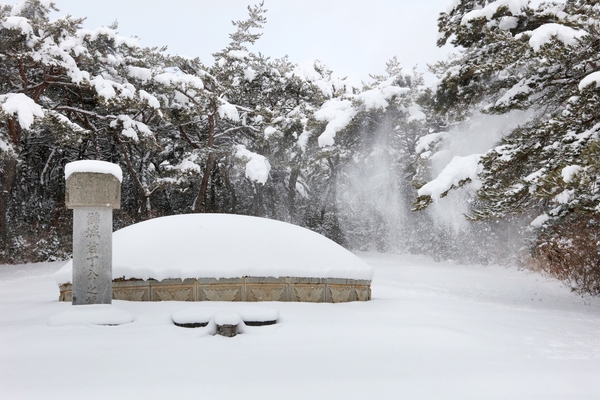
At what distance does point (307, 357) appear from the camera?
13.1 ft

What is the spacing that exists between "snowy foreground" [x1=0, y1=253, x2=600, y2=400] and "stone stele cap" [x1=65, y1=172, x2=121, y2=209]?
1.28 metres

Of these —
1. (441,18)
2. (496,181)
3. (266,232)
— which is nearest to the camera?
(266,232)

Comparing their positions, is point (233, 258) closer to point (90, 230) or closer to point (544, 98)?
point (90, 230)

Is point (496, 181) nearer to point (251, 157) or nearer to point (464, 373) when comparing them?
point (464, 373)

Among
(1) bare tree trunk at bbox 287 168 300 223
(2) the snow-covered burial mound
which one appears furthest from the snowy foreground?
(1) bare tree trunk at bbox 287 168 300 223

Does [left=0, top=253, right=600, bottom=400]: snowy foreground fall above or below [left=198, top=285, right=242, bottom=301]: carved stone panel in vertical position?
below

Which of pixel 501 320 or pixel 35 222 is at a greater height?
pixel 35 222

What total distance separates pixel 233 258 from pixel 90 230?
1.88 meters

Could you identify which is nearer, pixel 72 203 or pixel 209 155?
pixel 72 203

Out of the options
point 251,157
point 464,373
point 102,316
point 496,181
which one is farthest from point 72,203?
point 251,157

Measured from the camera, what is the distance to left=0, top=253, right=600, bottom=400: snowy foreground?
10.8 feet

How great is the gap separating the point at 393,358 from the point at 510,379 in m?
0.93

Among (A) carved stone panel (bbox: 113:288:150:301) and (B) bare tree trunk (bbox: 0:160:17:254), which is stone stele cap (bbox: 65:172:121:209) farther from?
(B) bare tree trunk (bbox: 0:160:17:254)

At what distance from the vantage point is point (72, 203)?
5.18 m
